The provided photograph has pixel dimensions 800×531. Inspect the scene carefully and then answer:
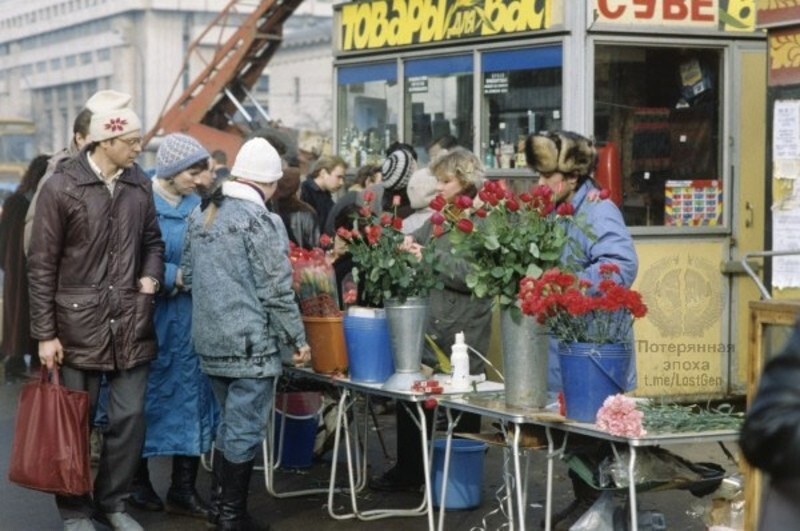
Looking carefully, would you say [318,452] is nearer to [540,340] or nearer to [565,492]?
[565,492]

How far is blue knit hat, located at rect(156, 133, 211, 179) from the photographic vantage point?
8.31m

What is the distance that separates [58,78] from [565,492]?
6579 cm

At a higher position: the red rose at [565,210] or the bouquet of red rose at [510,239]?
the red rose at [565,210]

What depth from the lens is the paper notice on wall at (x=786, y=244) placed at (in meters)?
8.76

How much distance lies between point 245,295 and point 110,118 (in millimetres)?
1005

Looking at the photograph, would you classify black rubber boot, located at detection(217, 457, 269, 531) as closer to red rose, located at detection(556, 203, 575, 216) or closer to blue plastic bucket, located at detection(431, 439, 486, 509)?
blue plastic bucket, located at detection(431, 439, 486, 509)

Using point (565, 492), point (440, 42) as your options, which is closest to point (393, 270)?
point (565, 492)

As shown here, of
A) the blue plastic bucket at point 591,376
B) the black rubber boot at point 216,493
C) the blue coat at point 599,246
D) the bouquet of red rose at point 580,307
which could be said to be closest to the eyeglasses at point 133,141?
the black rubber boot at point 216,493

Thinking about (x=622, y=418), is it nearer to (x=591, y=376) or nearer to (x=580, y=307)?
(x=591, y=376)

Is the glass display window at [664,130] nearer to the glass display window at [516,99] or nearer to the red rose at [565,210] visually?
the glass display window at [516,99]

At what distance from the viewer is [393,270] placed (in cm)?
736

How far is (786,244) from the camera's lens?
878 centimetres

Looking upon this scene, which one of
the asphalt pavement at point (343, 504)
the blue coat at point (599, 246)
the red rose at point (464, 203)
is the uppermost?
the red rose at point (464, 203)

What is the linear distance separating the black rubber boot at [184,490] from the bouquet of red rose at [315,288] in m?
1.03
